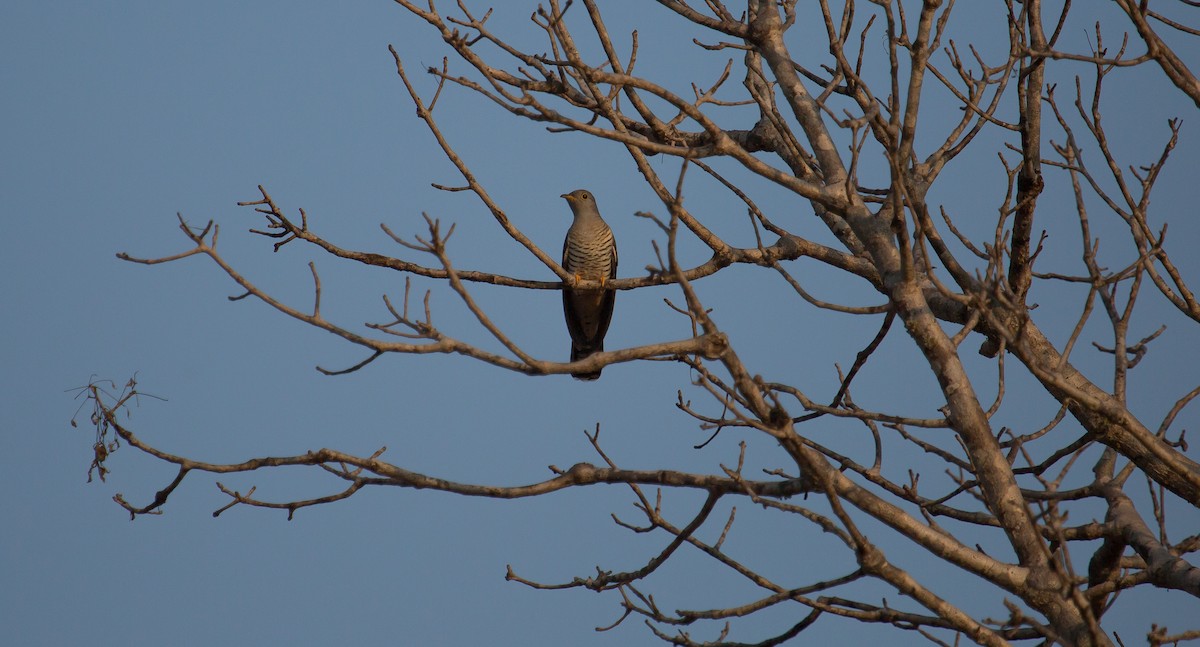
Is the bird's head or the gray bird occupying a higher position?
the bird's head

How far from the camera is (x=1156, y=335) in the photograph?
13.5 ft

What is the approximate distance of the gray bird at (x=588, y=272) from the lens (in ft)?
28.9

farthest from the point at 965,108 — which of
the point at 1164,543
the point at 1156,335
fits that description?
the point at 1164,543

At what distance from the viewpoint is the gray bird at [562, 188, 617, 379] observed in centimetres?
881

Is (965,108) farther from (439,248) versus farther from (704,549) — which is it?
(439,248)

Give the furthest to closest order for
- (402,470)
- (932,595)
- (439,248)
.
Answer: (402,470) → (932,595) → (439,248)

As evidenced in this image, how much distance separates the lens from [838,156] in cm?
444

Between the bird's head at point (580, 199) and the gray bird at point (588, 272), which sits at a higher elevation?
the bird's head at point (580, 199)

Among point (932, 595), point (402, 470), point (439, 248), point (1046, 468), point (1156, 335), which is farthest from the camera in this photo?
point (1046, 468)

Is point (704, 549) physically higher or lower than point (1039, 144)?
lower

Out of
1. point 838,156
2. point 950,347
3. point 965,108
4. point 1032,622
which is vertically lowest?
point 1032,622

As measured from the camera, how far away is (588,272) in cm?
880

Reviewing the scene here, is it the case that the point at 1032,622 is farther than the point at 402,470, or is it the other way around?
the point at 402,470

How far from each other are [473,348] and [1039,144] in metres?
2.66
